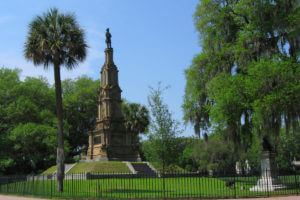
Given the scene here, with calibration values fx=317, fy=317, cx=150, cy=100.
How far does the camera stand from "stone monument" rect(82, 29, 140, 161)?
37.6 meters

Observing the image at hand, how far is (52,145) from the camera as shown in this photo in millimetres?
37594

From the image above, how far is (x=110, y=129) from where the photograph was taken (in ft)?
124

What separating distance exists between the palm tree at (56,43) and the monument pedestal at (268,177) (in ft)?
39.9

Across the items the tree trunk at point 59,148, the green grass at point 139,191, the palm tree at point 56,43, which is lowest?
the green grass at point 139,191

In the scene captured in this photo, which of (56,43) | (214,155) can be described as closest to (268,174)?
(56,43)

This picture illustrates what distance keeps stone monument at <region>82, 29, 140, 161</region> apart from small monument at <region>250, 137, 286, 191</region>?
794 inches

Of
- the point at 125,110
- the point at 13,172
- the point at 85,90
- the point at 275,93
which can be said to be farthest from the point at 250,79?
the point at 85,90

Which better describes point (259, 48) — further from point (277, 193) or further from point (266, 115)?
point (277, 193)

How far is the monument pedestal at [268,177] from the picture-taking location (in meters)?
18.5

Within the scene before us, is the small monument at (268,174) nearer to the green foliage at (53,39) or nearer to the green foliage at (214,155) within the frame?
the green foliage at (53,39)

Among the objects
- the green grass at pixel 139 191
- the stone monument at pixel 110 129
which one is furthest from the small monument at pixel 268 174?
the stone monument at pixel 110 129

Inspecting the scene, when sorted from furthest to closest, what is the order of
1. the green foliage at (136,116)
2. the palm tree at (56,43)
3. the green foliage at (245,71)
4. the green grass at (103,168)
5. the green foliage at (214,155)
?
the green foliage at (136,116), the green foliage at (214,155), the green grass at (103,168), the palm tree at (56,43), the green foliage at (245,71)

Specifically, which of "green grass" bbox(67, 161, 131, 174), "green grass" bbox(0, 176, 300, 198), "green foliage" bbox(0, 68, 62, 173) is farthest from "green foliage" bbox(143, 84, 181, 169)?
"green foliage" bbox(0, 68, 62, 173)

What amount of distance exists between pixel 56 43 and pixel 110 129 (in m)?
19.1
